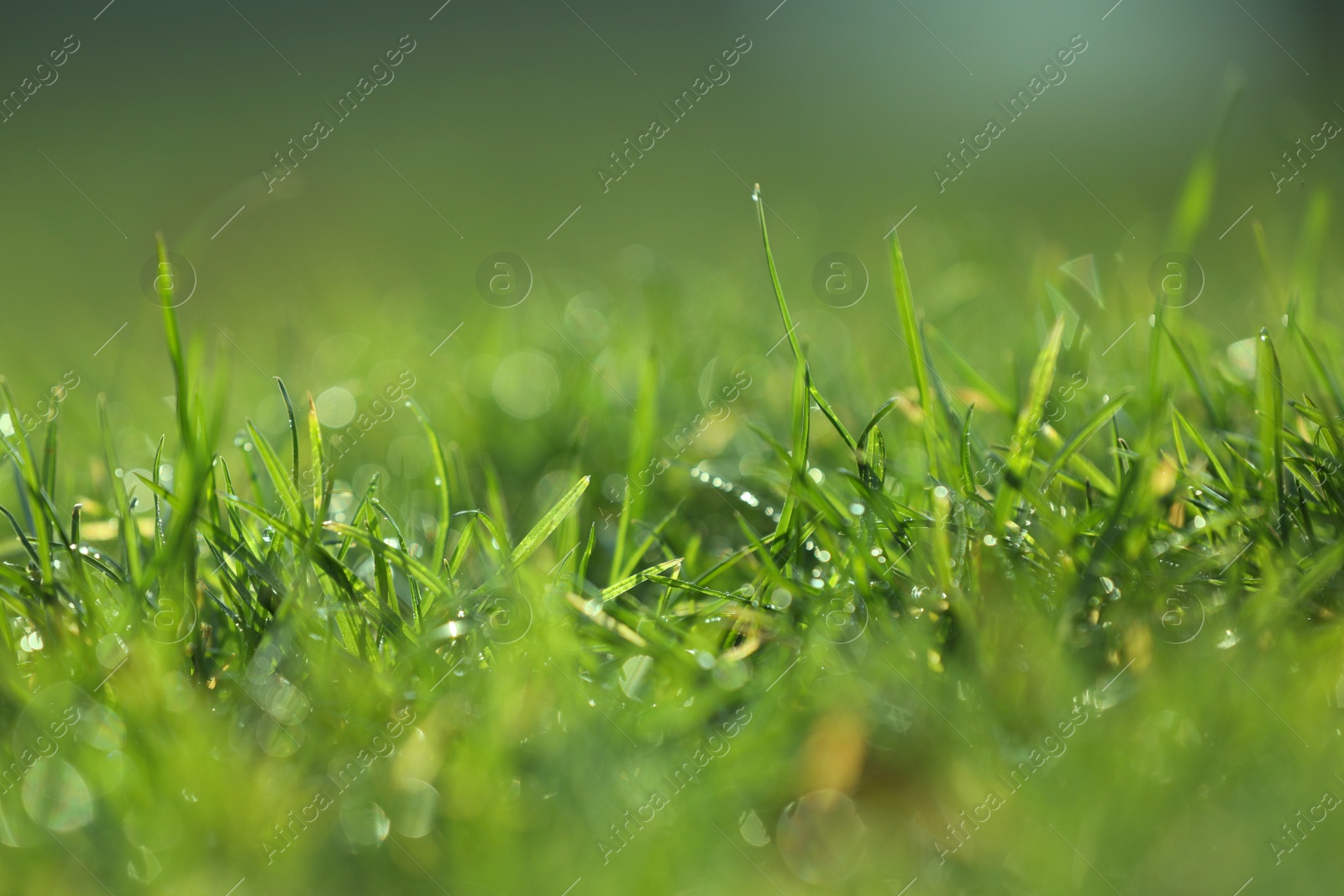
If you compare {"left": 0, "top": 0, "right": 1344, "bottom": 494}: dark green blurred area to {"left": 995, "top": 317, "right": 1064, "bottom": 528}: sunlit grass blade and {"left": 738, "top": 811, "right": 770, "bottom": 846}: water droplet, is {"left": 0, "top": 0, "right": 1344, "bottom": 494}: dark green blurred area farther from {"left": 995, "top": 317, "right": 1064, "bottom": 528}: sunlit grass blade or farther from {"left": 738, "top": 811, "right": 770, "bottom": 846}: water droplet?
{"left": 738, "top": 811, "right": 770, "bottom": 846}: water droplet

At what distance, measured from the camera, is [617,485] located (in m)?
1.57

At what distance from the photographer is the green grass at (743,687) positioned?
84cm

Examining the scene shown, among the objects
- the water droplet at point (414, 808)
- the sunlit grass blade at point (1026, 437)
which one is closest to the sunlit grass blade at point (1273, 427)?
the sunlit grass blade at point (1026, 437)

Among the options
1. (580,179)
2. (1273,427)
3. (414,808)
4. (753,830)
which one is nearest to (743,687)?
(753,830)

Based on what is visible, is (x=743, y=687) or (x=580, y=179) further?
(x=580, y=179)

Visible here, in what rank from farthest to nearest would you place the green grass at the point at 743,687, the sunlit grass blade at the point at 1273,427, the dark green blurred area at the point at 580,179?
the dark green blurred area at the point at 580,179 < the sunlit grass blade at the point at 1273,427 < the green grass at the point at 743,687

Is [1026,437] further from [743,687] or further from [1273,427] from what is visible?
[743,687]

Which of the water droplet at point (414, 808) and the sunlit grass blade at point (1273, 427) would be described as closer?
the water droplet at point (414, 808)

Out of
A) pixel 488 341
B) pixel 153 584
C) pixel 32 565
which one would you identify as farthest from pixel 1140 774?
pixel 488 341

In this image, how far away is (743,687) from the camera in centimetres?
103

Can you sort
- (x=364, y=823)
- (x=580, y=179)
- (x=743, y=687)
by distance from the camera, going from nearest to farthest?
(x=364, y=823) → (x=743, y=687) → (x=580, y=179)

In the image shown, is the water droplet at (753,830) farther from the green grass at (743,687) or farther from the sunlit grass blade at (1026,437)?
the sunlit grass blade at (1026,437)

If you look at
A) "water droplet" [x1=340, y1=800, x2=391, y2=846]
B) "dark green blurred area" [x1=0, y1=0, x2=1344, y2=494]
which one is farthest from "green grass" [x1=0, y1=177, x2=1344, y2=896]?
"dark green blurred area" [x1=0, y1=0, x2=1344, y2=494]

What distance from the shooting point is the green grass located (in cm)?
84
